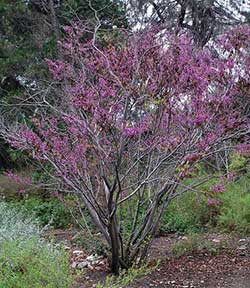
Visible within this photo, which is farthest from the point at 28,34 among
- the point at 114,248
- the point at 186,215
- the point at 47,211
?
the point at 114,248

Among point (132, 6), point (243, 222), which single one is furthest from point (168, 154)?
point (132, 6)

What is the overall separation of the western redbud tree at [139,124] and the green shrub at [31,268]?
88 cm

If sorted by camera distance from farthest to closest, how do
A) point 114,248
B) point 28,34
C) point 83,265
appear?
point 28,34 < point 83,265 < point 114,248

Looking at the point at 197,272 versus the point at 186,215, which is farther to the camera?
the point at 186,215

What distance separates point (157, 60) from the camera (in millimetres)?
4277

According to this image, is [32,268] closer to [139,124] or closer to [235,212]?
[139,124]

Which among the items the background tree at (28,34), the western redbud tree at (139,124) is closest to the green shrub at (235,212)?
the western redbud tree at (139,124)

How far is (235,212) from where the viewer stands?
6.05m

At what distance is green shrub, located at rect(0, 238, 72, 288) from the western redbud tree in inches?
34.6

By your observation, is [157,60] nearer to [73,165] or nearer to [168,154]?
[168,154]

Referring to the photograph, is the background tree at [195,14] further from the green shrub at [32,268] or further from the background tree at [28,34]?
the green shrub at [32,268]

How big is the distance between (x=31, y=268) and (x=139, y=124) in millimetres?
1594

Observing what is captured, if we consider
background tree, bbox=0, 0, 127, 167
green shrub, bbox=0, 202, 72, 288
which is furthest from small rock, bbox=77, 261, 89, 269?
background tree, bbox=0, 0, 127, 167

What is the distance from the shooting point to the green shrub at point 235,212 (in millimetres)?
5942
